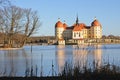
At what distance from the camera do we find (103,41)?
144 m

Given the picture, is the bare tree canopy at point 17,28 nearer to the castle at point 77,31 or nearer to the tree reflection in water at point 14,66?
the tree reflection in water at point 14,66

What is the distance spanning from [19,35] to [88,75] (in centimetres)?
5478

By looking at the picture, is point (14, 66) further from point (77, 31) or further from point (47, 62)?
point (77, 31)

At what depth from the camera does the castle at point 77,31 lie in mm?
143625

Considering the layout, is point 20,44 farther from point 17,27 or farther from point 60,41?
point 60,41

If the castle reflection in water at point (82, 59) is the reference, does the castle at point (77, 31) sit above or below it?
above

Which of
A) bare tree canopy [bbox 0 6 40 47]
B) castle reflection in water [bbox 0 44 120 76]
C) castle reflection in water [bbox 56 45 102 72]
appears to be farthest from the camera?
bare tree canopy [bbox 0 6 40 47]

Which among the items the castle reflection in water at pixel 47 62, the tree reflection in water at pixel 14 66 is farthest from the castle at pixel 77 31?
the tree reflection in water at pixel 14 66

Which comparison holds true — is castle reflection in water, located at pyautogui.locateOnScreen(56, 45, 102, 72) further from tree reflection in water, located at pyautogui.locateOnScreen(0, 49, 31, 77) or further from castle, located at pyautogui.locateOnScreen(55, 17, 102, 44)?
castle, located at pyautogui.locateOnScreen(55, 17, 102, 44)

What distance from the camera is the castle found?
144 metres

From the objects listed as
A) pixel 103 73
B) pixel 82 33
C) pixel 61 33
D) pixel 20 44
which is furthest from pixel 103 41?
pixel 103 73

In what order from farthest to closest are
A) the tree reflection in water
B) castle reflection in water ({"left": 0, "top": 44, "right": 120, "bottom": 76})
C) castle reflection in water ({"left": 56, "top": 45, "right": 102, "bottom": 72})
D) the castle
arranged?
the castle
the tree reflection in water
castle reflection in water ({"left": 0, "top": 44, "right": 120, "bottom": 76})
castle reflection in water ({"left": 56, "top": 45, "right": 102, "bottom": 72})

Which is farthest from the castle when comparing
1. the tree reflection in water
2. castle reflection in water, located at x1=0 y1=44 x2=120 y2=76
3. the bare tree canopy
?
the tree reflection in water

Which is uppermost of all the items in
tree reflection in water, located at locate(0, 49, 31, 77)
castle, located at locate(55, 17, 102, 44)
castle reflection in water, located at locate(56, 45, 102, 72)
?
castle, located at locate(55, 17, 102, 44)
